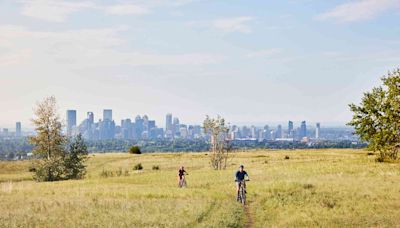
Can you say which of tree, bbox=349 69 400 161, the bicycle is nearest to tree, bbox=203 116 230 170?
tree, bbox=349 69 400 161

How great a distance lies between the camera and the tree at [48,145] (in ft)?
206

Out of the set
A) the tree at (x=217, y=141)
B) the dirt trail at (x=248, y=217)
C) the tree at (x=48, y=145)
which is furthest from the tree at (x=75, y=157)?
the dirt trail at (x=248, y=217)

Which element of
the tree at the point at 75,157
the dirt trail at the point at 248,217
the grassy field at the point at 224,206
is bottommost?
the dirt trail at the point at 248,217

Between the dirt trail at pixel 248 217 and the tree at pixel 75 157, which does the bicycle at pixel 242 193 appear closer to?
the dirt trail at pixel 248 217

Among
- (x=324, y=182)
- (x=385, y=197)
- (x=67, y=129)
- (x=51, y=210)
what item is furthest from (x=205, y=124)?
(x=51, y=210)

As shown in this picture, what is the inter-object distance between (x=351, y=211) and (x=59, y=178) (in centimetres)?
4381

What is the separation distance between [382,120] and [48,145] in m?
39.9

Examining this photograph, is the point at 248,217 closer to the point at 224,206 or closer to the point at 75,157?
the point at 224,206

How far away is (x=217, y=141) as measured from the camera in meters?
74.6

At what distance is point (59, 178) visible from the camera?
6406 centimetres

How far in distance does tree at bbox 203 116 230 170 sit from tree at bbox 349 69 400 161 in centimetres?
1751

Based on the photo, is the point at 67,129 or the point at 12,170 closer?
the point at 67,129

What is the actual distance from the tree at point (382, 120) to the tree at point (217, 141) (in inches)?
689

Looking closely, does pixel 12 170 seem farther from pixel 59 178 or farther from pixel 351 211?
pixel 351 211
